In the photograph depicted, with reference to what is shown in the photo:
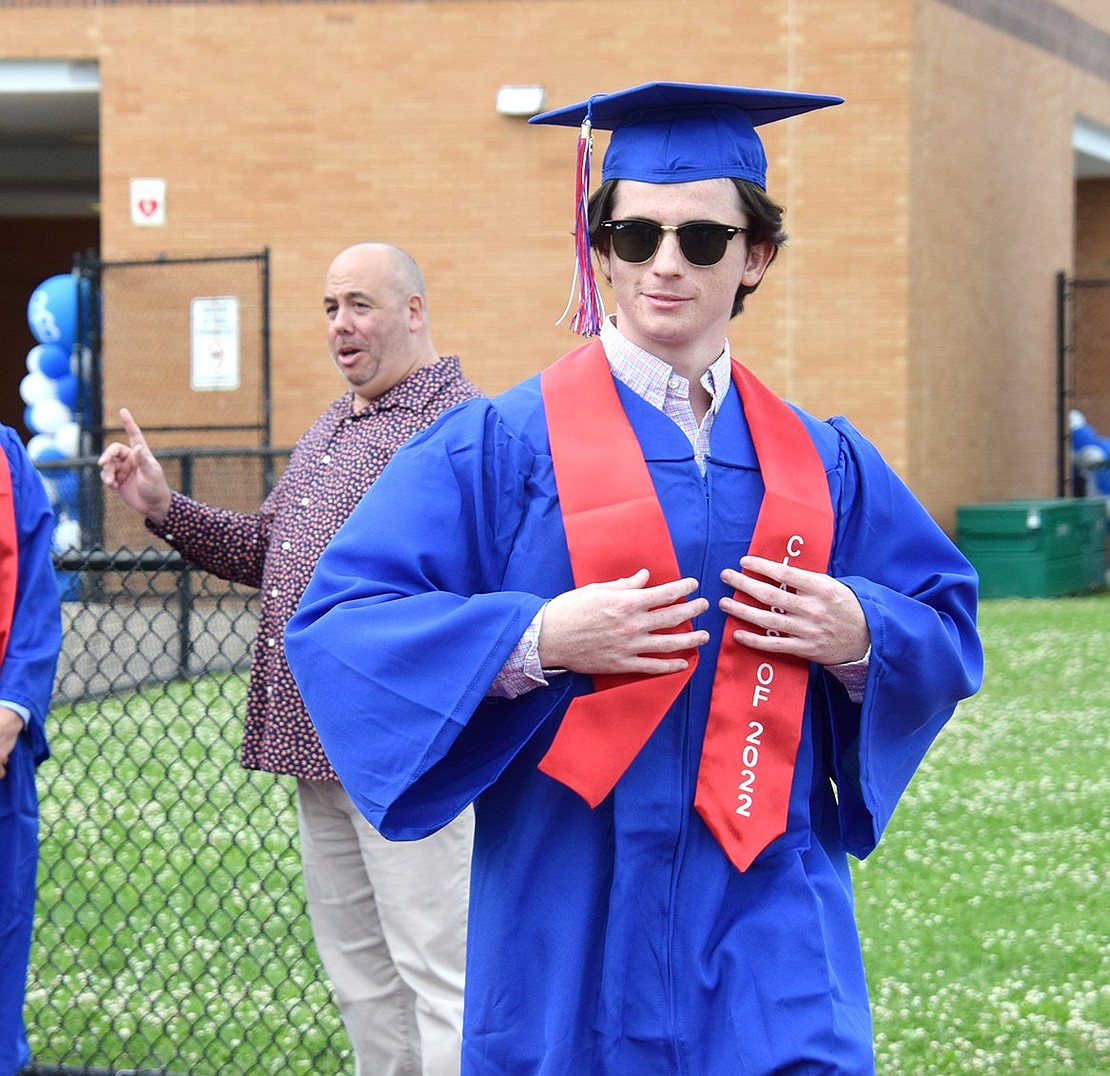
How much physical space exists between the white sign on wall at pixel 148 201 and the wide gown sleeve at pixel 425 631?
545 inches

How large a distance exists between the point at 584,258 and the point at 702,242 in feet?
0.81

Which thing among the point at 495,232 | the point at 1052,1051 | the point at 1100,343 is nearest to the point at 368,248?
the point at 1052,1051

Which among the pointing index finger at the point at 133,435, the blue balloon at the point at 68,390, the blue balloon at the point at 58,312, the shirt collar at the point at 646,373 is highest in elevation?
the blue balloon at the point at 58,312

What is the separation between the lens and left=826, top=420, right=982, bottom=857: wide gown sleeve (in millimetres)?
2445

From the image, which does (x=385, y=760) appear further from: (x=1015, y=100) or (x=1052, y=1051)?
(x=1015, y=100)

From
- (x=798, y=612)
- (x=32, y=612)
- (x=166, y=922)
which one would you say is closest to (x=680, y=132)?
(x=798, y=612)

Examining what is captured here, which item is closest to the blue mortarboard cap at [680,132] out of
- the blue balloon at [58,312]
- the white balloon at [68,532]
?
the white balloon at [68,532]

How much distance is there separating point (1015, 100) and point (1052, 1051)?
49.1 ft

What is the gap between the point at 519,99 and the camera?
1525 centimetres

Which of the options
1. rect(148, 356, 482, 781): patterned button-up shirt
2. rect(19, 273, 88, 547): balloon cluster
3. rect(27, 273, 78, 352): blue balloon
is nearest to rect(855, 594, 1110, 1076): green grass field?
rect(148, 356, 482, 781): patterned button-up shirt

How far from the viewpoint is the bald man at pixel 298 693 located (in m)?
3.90

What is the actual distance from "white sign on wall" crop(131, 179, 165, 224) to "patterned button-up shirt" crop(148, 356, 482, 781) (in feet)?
39.6

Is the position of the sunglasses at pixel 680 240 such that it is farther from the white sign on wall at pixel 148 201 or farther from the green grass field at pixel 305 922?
the white sign on wall at pixel 148 201

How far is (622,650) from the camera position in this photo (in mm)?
2264
